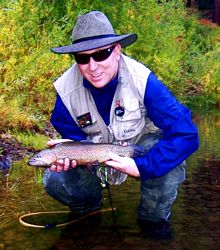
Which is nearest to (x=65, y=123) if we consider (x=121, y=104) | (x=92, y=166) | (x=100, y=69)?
(x=92, y=166)

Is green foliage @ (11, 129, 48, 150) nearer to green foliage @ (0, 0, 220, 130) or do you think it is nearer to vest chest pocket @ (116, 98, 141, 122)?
green foliage @ (0, 0, 220, 130)

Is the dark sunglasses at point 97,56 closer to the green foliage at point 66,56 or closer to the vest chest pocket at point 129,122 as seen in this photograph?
the vest chest pocket at point 129,122

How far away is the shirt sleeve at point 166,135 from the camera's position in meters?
3.87

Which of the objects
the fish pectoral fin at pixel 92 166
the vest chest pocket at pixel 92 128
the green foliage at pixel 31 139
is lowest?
the green foliage at pixel 31 139

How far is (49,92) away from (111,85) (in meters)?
4.76

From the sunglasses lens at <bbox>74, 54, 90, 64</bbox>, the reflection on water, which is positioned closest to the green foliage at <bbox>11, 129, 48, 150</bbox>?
the reflection on water

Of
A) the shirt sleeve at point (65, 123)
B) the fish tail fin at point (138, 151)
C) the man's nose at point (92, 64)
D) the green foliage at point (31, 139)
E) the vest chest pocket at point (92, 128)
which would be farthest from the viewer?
the green foliage at point (31, 139)

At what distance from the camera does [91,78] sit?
392 centimetres

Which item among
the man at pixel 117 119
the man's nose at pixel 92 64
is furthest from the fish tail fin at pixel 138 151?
the man's nose at pixel 92 64

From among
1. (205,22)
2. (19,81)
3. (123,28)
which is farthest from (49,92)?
Result: (205,22)

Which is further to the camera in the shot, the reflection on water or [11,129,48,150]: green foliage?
[11,129,48,150]: green foliage

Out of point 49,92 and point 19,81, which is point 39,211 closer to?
point 19,81

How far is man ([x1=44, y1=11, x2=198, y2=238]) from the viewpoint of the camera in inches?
153

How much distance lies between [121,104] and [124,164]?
411 millimetres
